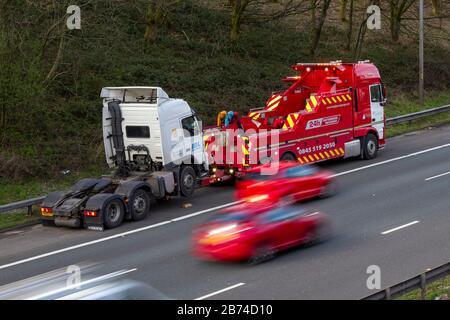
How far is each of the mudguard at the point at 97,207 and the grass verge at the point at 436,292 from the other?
8.75 meters

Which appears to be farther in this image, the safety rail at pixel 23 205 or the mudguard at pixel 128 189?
the safety rail at pixel 23 205

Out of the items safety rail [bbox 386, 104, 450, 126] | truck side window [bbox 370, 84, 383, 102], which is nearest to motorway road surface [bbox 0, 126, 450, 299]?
truck side window [bbox 370, 84, 383, 102]

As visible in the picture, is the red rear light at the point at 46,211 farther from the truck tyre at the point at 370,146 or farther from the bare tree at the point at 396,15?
the bare tree at the point at 396,15

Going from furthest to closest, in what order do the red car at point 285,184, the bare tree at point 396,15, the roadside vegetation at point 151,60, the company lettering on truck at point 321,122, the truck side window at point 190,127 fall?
the bare tree at point 396,15
the company lettering on truck at point 321,122
the roadside vegetation at point 151,60
the truck side window at point 190,127
the red car at point 285,184

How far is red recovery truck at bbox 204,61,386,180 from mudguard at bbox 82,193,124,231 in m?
4.85

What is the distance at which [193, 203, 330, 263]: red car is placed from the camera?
1541 centimetres

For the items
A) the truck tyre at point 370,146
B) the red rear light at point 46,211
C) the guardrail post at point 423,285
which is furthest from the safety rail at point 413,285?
the truck tyre at point 370,146

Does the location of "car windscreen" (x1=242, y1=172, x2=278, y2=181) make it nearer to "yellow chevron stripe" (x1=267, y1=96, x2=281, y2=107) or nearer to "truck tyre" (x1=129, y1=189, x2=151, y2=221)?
"truck tyre" (x1=129, y1=189, x2=151, y2=221)

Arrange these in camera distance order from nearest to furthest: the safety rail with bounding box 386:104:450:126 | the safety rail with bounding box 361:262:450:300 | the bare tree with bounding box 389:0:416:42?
the safety rail with bounding box 361:262:450:300 → the safety rail with bounding box 386:104:450:126 → the bare tree with bounding box 389:0:416:42

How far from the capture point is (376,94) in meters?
27.9

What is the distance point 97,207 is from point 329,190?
6.58 metres

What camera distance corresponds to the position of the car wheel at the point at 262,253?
612 inches

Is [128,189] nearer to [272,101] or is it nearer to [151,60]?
[272,101]

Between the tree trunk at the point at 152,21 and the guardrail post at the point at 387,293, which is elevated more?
the tree trunk at the point at 152,21
